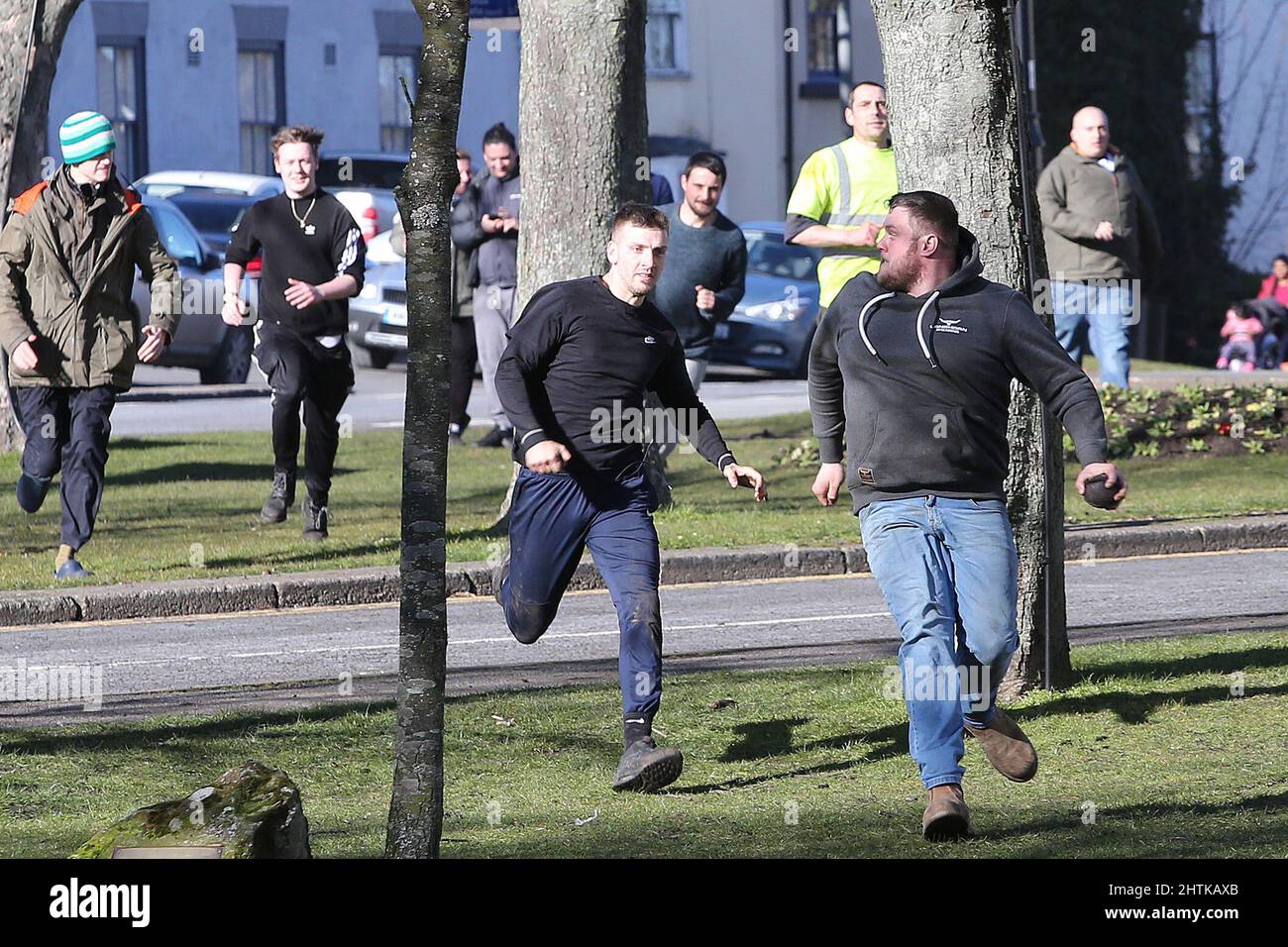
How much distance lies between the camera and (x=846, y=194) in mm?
11016

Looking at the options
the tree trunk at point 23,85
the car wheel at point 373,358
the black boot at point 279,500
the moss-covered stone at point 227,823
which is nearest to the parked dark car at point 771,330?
the car wheel at point 373,358

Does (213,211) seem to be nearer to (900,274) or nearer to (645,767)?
(645,767)

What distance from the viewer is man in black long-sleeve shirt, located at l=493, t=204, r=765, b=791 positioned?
7.24 metres

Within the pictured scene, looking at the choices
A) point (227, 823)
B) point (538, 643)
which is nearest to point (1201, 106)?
point (538, 643)

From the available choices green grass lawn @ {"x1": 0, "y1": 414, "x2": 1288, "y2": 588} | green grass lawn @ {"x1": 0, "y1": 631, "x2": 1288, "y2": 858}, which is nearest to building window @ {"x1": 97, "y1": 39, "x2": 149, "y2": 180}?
green grass lawn @ {"x1": 0, "y1": 414, "x2": 1288, "y2": 588}

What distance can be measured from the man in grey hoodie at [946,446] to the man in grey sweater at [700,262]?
6.22 metres

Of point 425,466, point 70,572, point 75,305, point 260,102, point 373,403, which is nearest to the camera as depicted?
point 425,466

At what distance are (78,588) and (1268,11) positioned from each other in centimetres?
3526

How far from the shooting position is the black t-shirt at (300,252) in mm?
11773

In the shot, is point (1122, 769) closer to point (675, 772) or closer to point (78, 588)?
point (675, 772)

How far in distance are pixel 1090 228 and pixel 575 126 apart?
162 inches

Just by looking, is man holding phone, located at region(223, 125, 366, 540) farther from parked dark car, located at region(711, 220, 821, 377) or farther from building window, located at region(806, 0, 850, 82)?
building window, located at region(806, 0, 850, 82)

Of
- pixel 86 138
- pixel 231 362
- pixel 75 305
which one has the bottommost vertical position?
pixel 231 362
